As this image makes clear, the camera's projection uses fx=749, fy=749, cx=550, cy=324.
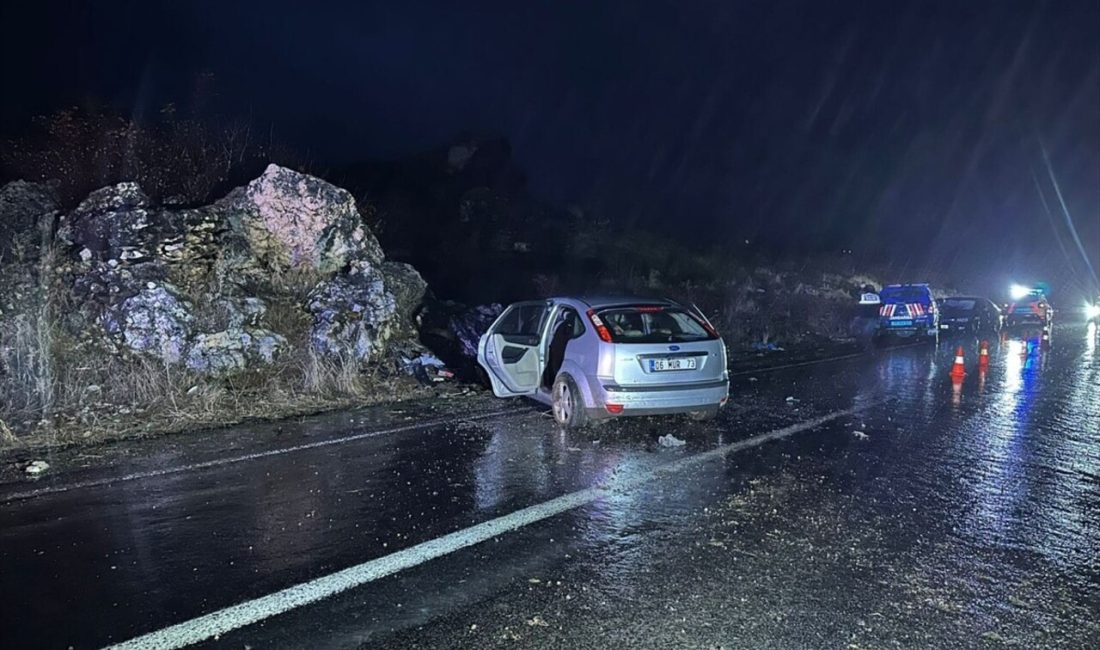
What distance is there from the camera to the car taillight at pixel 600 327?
822 centimetres

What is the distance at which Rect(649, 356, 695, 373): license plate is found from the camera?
26.8 ft

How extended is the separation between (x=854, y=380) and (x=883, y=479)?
270 inches

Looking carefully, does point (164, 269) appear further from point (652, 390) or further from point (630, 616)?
point (630, 616)

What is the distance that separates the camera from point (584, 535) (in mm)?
5215

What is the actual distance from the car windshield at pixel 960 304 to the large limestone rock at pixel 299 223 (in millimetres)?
18011

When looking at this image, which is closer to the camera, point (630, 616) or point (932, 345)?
point (630, 616)

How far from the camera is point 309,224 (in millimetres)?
13352

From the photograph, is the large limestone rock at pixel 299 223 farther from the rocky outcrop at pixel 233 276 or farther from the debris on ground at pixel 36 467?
the debris on ground at pixel 36 467

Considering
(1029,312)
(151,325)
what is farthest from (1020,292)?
Result: (151,325)

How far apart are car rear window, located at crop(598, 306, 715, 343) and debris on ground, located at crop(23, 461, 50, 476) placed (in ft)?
18.9

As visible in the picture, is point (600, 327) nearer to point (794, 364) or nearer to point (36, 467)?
point (36, 467)

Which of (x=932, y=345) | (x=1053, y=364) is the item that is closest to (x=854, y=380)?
(x=1053, y=364)

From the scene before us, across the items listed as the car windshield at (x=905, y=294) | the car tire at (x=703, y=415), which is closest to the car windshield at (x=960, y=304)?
the car windshield at (x=905, y=294)

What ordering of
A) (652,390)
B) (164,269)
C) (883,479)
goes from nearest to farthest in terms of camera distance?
1. (883,479)
2. (652,390)
3. (164,269)
